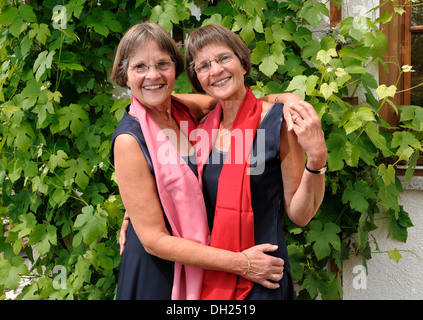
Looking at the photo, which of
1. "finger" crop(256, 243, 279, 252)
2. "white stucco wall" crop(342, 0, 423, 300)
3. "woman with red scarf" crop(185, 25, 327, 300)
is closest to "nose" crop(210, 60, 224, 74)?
"woman with red scarf" crop(185, 25, 327, 300)

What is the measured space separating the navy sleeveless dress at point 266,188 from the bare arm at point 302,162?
0.10 feet

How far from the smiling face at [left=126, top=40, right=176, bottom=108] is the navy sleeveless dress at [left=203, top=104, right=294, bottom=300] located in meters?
0.28

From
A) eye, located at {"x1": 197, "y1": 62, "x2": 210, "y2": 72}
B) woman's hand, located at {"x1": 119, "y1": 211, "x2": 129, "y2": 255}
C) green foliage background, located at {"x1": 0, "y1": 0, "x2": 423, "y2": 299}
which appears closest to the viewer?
eye, located at {"x1": 197, "y1": 62, "x2": 210, "y2": 72}

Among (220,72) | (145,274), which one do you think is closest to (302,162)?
(220,72)

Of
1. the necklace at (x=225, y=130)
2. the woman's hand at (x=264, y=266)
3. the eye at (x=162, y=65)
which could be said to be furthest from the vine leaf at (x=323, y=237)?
the eye at (x=162, y=65)

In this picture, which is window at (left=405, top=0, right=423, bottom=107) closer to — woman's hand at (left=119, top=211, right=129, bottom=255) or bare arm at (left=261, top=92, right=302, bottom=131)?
bare arm at (left=261, top=92, right=302, bottom=131)

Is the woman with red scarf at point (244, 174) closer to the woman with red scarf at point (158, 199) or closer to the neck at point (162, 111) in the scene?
the woman with red scarf at point (158, 199)

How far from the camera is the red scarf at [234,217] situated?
132cm

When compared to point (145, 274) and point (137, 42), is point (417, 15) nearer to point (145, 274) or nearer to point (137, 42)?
point (137, 42)

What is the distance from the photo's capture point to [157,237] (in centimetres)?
133

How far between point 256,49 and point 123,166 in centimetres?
109

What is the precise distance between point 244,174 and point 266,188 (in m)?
0.10

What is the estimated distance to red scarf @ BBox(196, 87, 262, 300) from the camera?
52.1 inches
